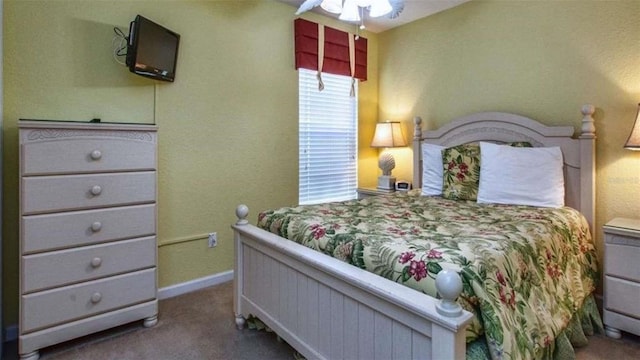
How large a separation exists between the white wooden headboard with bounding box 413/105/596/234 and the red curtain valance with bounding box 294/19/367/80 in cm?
115

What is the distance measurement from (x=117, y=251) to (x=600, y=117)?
326cm

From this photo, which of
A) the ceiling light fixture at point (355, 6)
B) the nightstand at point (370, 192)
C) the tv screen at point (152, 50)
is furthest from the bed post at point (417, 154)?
the tv screen at point (152, 50)

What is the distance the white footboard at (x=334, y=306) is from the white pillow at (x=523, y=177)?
1535 millimetres

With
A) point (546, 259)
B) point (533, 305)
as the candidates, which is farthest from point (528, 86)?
point (533, 305)

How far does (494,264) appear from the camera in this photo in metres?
1.25

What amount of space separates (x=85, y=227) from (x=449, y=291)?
1.92 meters

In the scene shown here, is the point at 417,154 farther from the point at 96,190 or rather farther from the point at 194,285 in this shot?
the point at 96,190

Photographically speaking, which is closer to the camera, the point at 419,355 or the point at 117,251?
the point at 419,355

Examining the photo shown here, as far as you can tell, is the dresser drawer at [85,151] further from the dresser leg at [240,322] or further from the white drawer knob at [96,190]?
the dresser leg at [240,322]

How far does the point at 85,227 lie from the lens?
6.26 ft

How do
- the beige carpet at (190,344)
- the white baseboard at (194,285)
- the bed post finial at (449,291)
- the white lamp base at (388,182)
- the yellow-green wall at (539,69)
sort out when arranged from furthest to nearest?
the white lamp base at (388,182) → the white baseboard at (194,285) → the yellow-green wall at (539,69) → the beige carpet at (190,344) → the bed post finial at (449,291)

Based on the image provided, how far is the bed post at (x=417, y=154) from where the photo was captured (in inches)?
132

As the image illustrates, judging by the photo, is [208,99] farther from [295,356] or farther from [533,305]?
[533,305]

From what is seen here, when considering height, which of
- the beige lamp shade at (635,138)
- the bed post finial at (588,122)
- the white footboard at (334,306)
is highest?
the bed post finial at (588,122)
